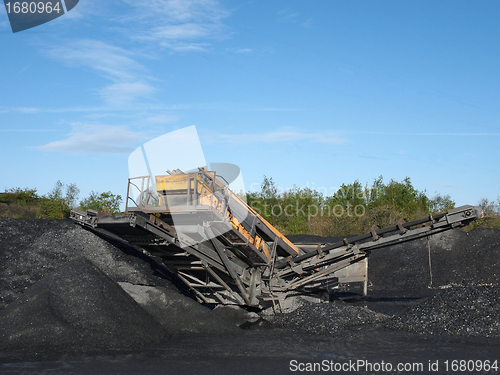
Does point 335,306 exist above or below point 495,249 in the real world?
below

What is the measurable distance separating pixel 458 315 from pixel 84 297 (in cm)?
719

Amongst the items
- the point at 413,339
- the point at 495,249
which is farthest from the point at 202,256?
the point at 495,249

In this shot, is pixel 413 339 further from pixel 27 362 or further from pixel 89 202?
pixel 89 202

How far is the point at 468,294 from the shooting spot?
9.29 metres

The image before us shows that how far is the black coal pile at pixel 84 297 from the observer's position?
7.49 metres

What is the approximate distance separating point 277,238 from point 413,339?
3.38 m

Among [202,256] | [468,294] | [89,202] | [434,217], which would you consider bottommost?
[468,294]

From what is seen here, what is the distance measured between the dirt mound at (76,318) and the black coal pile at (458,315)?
16.6 feet

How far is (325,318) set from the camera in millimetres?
9211

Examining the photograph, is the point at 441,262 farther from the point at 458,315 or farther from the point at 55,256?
the point at 55,256

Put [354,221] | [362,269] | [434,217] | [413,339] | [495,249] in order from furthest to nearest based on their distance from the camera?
[354,221] → [495,249] → [362,269] → [434,217] → [413,339]

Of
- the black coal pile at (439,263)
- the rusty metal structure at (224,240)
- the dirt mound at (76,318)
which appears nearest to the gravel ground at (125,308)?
the dirt mound at (76,318)

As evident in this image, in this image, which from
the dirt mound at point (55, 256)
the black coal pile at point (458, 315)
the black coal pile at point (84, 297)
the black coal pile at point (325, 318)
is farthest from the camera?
the dirt mound at point (55, 256)

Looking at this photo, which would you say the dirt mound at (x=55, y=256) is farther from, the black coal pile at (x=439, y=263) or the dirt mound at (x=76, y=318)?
the black coal pile at (x=439, y=263)
